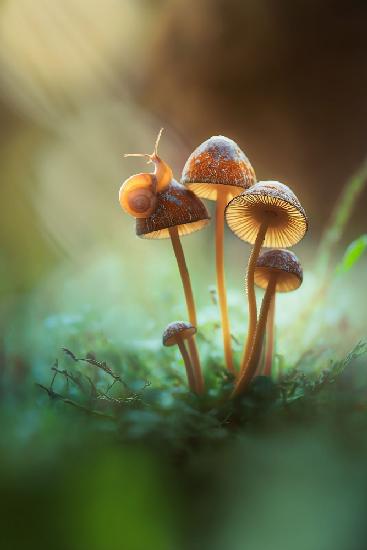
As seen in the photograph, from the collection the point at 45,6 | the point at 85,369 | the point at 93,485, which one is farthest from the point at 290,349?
the point at 45,6

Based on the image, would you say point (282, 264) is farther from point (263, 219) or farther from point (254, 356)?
point (254, 356)

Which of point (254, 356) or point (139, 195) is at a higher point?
point (139, 195)

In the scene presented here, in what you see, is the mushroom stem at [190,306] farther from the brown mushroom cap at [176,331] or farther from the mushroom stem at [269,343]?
the mushroom stem at [269,343]

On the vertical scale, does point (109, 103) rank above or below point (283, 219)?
above

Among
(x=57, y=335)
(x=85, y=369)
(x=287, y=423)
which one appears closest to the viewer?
(x=287, y=423)

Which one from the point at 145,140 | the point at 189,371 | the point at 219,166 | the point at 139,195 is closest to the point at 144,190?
the point at 139,195

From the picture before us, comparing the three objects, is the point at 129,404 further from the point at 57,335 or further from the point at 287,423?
the point at 57,335
